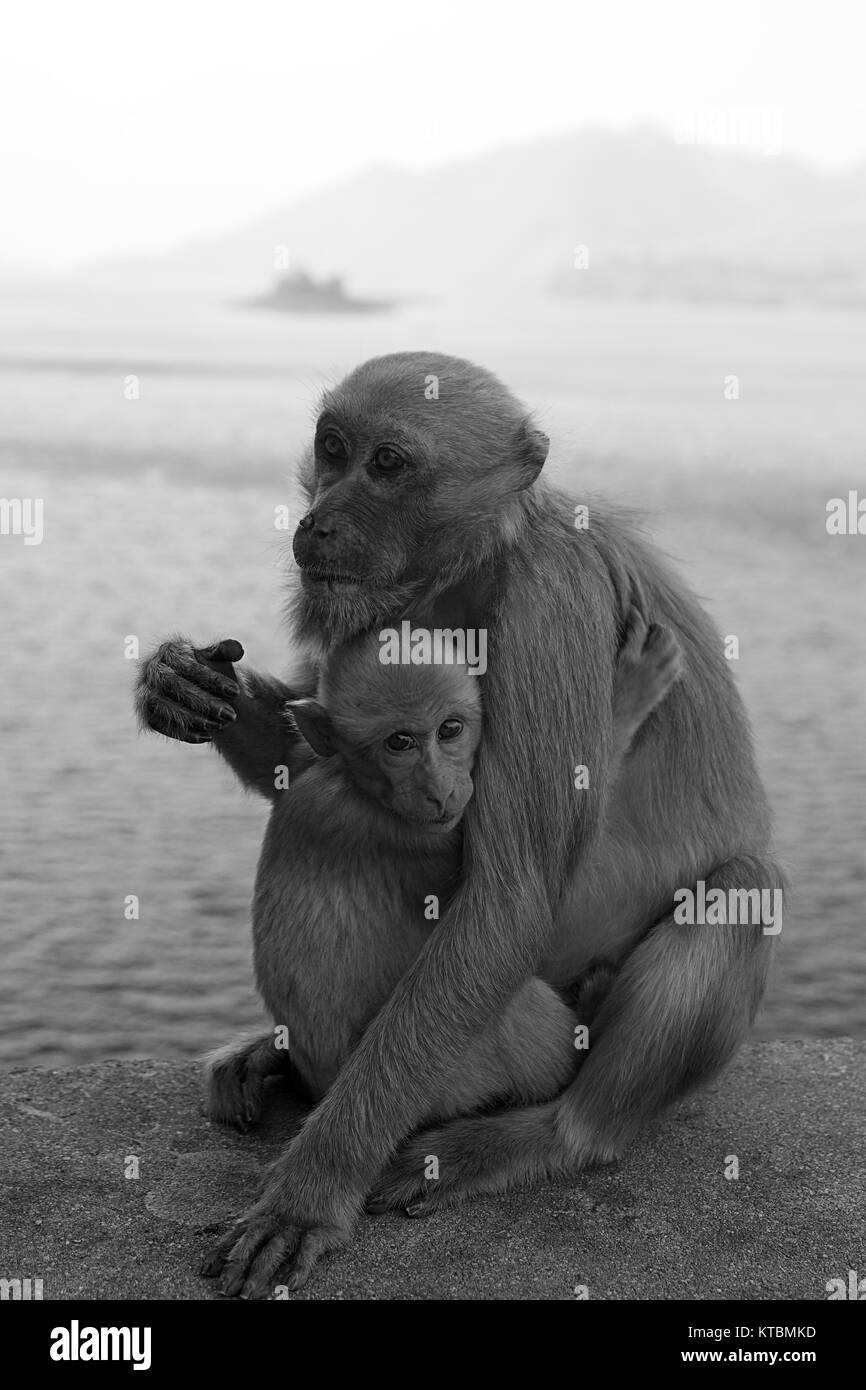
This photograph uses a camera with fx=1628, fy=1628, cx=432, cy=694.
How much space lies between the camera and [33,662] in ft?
Answer: 28.0

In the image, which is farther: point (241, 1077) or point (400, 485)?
point (241, 1077)

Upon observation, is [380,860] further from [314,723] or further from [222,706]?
[222,706]

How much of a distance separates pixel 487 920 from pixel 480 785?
314mm

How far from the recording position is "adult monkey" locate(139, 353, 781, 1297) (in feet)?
12.4

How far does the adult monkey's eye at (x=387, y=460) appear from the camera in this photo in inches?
148

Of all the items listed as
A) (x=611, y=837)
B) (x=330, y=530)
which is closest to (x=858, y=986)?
(x=611, y=837)

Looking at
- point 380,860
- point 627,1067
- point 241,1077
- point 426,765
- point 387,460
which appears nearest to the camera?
point 426,765

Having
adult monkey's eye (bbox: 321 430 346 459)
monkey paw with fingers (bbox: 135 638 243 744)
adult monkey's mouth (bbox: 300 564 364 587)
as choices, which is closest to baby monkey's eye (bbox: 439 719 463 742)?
adult monkey's mouth (bbox: 300 564 364 587)

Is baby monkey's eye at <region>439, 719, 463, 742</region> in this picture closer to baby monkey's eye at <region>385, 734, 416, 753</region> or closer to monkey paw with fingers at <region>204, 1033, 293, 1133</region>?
baby monkey's eye at <region>385, 734, 416, 753</region>

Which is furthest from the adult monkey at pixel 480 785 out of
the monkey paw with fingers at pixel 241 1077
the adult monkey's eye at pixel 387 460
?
the monkey paw with fingers at pixel 241 1077

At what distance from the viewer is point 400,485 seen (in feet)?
12.4

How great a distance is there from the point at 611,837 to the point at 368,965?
2.36 ft

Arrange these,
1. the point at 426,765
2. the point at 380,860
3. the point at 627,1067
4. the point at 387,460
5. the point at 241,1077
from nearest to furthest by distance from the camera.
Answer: the point at 426,765
the point at 387,460
the point at 380,860
the point at 627,1067
the point at 241,1077

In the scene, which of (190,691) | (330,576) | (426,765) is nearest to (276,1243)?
(426,765)
